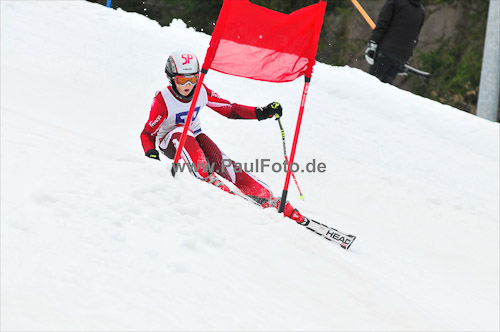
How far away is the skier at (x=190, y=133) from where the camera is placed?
16.8 feet

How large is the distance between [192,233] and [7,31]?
22.9 feet

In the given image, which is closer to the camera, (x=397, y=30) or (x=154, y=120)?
(x=154, y=120)

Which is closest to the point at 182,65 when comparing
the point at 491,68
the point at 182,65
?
the point at 182,65

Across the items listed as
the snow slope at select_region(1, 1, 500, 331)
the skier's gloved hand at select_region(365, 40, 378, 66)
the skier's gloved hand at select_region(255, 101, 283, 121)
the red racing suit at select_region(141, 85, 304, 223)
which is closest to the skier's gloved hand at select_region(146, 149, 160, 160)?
the red racing suit at select_region(141, 85, 304, 223)

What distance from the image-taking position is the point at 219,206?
13.2ft

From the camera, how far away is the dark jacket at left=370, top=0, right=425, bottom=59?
833cm

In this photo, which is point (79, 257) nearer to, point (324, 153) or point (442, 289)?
point (442, 289)

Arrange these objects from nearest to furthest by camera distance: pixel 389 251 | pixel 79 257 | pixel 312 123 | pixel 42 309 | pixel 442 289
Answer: pixel 42 309 < pixel 79 257 < pixel 442 289 < pixel 389 251 < pixel 312 123

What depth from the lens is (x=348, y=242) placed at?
508 centimetres

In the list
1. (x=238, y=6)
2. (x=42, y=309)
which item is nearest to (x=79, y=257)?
(x=42, y=309)

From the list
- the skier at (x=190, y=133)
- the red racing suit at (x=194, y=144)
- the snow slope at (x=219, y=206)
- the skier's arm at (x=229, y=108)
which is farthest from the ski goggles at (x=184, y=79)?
the snow slope at (x=219, y=206)

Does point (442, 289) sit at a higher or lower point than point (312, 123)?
lower

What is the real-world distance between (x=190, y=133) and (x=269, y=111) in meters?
0.74

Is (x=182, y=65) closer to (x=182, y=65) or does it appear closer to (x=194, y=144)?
(x=182, y=65)
